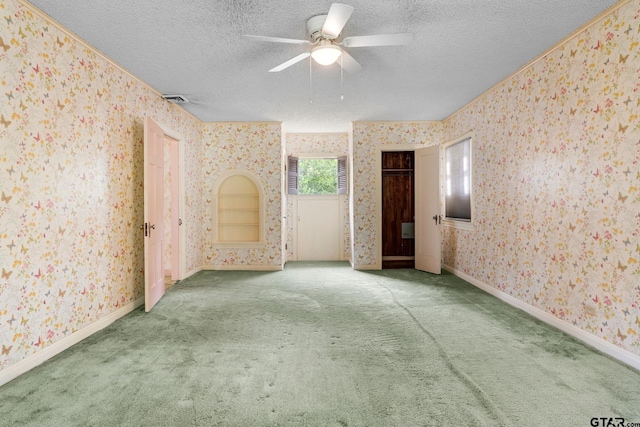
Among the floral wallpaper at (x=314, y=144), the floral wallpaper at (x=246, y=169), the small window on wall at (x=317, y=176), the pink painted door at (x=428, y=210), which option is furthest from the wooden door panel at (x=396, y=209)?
the floral wallpaper at (x=246, y=169)

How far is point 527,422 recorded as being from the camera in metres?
1.64

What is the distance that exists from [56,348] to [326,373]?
6.81ft

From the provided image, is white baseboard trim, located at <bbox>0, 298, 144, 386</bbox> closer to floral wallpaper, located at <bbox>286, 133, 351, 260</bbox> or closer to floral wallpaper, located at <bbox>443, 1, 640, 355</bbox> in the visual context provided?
floral wallpaper, located at <bbox>286, 133, 351, 260</bbox>

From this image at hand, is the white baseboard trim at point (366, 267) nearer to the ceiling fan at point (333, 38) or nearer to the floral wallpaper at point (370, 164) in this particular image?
the floral wallpaper at point (370, 164)

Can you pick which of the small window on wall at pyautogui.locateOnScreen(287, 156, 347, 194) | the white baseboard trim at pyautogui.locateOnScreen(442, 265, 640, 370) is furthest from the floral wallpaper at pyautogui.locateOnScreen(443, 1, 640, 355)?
the small window on wall at pyautogui.locateOnScreen(287, 156, 347, 194)

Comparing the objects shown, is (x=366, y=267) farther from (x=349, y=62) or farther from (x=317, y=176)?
(x=349, y=62)

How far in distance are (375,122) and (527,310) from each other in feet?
12.2

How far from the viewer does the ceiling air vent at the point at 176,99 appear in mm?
4183

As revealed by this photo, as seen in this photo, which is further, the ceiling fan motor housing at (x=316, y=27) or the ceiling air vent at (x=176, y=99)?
the ceiling air vent at (x=176, y=99)

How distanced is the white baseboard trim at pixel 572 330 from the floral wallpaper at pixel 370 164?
2036mm

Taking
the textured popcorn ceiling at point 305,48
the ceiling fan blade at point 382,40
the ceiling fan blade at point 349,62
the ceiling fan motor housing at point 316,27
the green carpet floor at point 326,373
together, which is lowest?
the green carpet floor at point 326,373

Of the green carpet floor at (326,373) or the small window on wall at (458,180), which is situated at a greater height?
the small window on wall at (458,180)

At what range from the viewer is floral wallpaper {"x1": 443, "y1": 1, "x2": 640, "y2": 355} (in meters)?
2.26

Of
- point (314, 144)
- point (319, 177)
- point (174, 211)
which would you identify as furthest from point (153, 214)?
point (319, 177)
